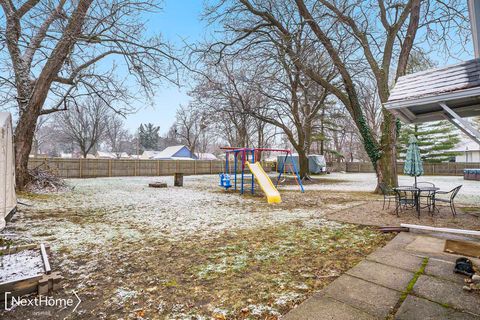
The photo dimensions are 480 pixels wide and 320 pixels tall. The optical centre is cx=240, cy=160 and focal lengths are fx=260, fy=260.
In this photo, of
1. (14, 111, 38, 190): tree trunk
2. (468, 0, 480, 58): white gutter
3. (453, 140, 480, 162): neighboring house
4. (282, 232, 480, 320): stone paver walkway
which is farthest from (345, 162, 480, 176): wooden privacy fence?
(14, 111, 38, 190): tree trunk

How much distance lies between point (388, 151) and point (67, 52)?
1000 centimetres

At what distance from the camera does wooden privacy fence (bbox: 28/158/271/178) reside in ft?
52.9

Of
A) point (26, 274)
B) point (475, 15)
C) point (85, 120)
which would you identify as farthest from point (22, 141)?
point (85, 120)

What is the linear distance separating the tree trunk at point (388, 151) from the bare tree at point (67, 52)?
7.58 meters

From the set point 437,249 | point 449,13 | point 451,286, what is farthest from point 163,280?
point 449,13

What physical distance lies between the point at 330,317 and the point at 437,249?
2.44 metres

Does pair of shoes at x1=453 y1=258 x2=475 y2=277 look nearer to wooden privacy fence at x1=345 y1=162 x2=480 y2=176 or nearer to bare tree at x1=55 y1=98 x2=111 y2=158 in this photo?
wooden privacy fence at x1=345 y1=162 x2=480 y2=176

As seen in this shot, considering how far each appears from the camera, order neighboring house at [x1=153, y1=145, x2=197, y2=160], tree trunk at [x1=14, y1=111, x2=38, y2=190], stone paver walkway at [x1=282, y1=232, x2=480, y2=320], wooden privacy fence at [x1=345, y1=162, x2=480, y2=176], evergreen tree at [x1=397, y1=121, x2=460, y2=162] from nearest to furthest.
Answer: stone paver walkway at [x1=282, y1=232, x2=480, y2=320], tree trunk at [x1=14, y1=111, x2=38, y2=190], wooden privacy fence at [x1=345, y1=162, x2=480, y2=176], evergreen tree at [x1=397, y1=121, x2=460, y2=162], neighboring house at [x1=153, y1=145, x2=197, y2=160]

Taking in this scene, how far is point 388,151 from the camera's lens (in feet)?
30.4

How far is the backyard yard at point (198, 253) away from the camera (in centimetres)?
218

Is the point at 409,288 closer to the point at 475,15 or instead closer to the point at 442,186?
the point at 475,15

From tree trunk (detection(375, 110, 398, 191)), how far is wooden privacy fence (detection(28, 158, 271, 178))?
609 inches

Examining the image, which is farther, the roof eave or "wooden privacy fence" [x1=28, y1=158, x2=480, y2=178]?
"wooden privacy fence" [x1=28, y1=158, x2=480, y2=178]

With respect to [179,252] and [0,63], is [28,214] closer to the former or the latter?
[0,63]
